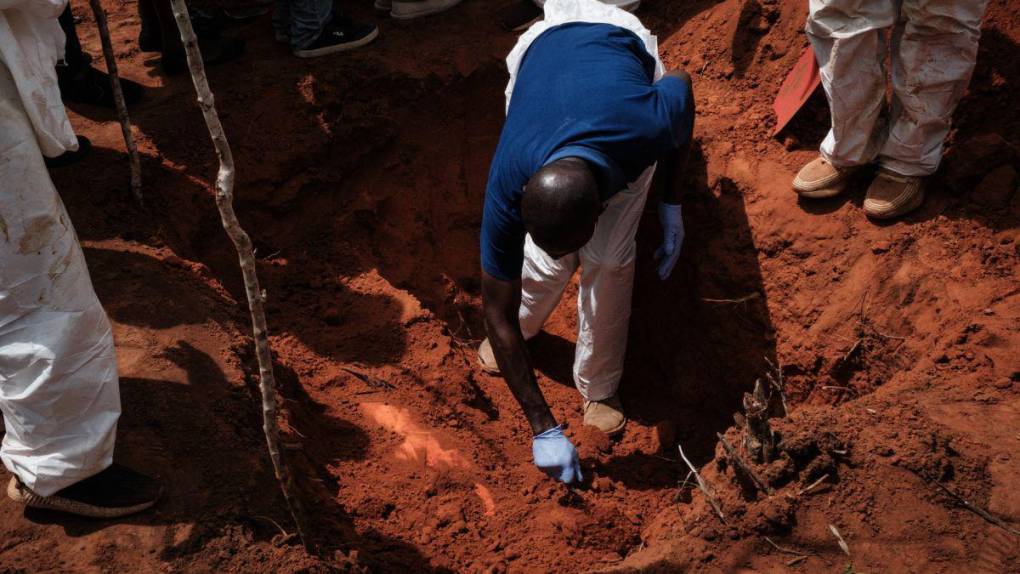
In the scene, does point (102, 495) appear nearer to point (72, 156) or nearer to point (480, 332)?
point (72, 156)

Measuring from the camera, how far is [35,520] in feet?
8.20

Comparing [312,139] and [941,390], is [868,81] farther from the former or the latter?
[312,139]

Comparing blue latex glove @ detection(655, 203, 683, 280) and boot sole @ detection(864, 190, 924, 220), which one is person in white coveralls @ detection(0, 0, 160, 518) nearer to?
blue latex glove @ detection(655, 203, 683, 280)

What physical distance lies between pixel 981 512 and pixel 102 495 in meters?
2.56

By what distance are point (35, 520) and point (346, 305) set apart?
183cm

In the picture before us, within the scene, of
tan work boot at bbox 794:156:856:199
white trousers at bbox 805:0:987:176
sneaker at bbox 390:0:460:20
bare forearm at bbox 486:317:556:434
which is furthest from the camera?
sneaker at bbox 390:0:460:20

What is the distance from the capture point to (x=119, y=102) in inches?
139

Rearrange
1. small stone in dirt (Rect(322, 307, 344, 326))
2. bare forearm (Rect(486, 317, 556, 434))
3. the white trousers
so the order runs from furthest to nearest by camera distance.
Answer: small stone in dirt (Rect(322, 307, 344, 326))
bare forearm (Rect(486, 317, 556, 434))
the white trousers

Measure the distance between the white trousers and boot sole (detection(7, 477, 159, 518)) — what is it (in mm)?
2805

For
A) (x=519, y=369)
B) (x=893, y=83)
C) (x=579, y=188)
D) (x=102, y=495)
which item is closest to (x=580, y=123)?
(x=579, y=188)

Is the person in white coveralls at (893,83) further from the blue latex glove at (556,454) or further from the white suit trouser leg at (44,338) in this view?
the white suit trouser leg at (44,338)

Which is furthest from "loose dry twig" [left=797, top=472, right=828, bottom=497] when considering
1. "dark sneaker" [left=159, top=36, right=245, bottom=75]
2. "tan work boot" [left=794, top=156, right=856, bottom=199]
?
"dark sneaker" [left=159, top=36, right=245, bottom=75]

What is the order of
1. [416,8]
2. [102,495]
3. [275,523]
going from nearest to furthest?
[102,495] → [275,523] → [416,8]

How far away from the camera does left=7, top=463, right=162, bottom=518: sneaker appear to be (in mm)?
2441
